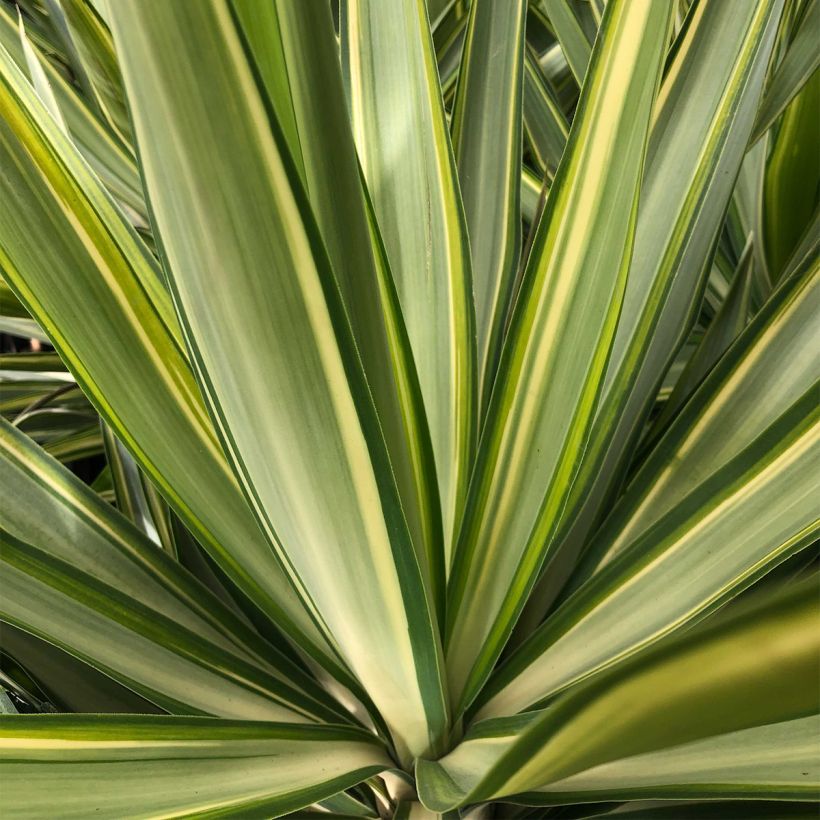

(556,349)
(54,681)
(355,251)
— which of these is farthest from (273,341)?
(54,681)

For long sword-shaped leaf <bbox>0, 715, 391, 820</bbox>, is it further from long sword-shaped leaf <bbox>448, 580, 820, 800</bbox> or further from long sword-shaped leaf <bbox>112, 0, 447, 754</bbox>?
long sword-shaped leaf <bbox>448, 580, 820, 800</bbox>

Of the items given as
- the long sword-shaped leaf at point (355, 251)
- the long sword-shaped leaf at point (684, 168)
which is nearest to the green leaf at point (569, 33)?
the long sword-shaped leaf at point (684, 168)

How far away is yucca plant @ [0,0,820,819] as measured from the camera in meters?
0.26

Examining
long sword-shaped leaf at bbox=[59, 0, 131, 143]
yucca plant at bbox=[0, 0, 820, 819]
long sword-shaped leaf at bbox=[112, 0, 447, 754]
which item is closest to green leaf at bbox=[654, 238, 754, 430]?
yucca plant at bbox=[0, 0, 820, 819]

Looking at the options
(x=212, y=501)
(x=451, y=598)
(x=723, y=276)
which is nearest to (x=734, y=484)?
(x=451, y=598)

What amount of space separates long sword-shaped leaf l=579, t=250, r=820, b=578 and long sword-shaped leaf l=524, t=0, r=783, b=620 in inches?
1.3

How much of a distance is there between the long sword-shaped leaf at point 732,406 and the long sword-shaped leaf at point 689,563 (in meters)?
0.07

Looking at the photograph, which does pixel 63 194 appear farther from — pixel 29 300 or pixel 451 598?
pixel 451 598

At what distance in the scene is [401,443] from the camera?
1.18 ft

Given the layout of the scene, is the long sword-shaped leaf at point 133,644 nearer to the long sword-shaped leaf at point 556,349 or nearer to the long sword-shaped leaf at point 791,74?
the long sword-shaped leaf at point 556,349

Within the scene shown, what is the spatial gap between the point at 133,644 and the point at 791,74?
580 millimetres

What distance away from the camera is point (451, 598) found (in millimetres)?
415

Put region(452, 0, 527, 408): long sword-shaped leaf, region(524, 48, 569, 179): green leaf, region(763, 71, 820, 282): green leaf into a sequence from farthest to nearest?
region(524, 48, 569, 179): green leaf, region(763, 71, 820, 282): green leaf, region(452, 0, 527, 408): long sword-shaped leaf

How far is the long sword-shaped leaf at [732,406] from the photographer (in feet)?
1.47
